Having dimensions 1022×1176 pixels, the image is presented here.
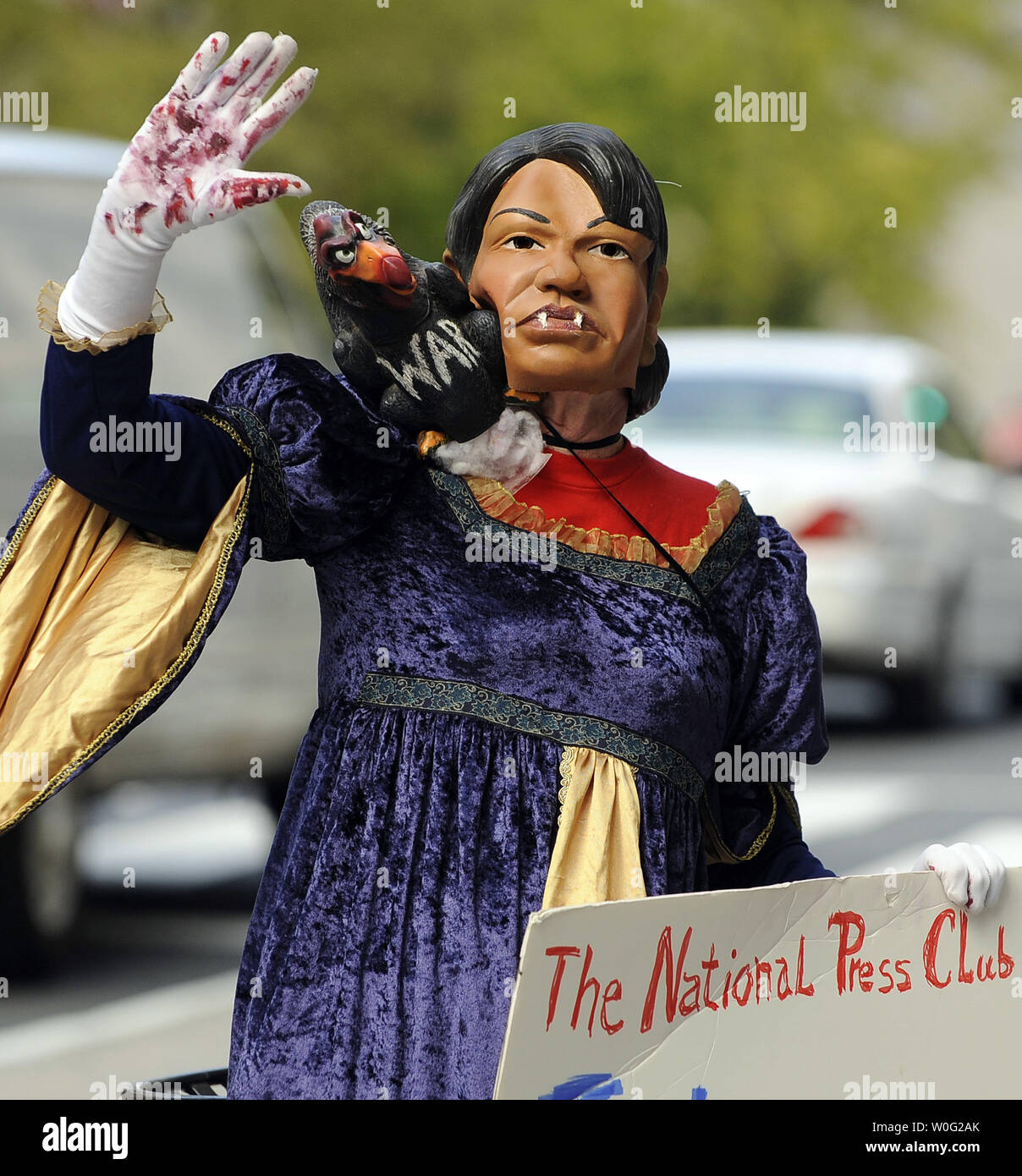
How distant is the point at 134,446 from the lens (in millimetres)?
2082

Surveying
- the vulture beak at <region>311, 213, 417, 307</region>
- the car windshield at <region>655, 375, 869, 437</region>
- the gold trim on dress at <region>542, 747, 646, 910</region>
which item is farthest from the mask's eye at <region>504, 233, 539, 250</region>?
the car windshield at <region>655, 375, 869, 437</region>

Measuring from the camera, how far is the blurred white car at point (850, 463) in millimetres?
9398

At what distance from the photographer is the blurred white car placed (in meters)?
9.40

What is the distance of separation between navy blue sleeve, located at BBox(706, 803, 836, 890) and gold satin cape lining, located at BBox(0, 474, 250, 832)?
833mm

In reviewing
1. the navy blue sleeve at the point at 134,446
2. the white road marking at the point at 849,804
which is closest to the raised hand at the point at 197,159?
the navy blue sleeve at the point at 134,446

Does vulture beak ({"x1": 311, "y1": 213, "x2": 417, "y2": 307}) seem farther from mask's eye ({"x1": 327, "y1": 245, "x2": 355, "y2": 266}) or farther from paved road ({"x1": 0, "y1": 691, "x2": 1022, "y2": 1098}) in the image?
paved road ({"x1": 0, "y1": 691, "x2": 1022, "y2": 1098})

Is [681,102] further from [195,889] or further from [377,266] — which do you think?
[377,266]

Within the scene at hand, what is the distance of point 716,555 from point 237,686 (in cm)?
371

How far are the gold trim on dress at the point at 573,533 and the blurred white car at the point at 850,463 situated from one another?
6.71 metres

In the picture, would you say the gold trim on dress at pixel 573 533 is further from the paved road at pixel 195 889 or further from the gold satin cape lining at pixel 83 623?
the paved road at pixel 195 889

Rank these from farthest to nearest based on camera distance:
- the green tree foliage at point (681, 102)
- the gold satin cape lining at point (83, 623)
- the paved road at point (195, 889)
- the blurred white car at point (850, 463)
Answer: the green tree foliage at point (681, 102), the blurred white car at point (850, 463), the paved road at point (195, 889), the gold satin cape lining at point (83, 623)

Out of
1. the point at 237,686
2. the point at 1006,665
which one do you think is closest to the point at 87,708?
the point at 237,686

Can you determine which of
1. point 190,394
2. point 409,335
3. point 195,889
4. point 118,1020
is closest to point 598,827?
point 409,335
